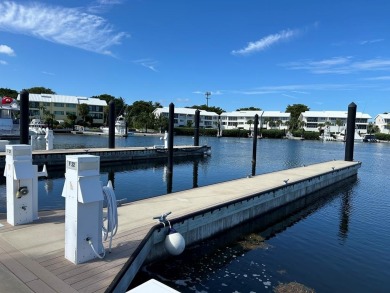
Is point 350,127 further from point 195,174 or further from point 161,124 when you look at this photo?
point 161,124

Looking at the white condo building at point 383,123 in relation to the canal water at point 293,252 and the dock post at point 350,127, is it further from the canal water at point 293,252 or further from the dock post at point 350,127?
the canal water at point 293,252

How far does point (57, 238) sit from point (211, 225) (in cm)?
476

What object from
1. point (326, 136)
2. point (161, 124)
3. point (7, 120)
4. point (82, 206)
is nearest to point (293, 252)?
point (82, 206)

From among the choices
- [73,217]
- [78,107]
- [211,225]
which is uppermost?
[78,107]

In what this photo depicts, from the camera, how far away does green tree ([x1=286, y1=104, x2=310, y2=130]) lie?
10988 cm

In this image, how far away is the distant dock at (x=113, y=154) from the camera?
902 inches

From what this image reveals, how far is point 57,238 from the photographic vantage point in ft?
21.6

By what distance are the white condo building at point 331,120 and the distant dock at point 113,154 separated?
84.1m

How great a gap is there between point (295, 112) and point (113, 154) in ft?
352

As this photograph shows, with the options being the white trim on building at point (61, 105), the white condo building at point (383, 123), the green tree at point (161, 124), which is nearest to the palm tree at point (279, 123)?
the white condo building at point (383, 123)

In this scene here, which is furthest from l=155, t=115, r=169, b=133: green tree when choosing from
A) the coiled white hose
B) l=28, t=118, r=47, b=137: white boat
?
the coiled white hose

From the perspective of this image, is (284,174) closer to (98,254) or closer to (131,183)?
(131,183)

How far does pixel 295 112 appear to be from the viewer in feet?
404

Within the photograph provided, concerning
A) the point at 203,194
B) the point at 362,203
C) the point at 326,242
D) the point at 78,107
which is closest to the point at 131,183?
the point at 203,194
